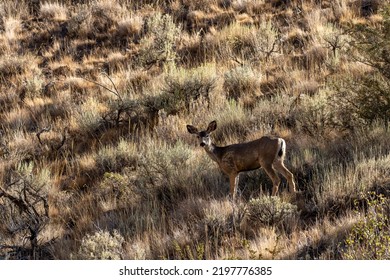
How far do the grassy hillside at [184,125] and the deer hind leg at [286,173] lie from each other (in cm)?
18

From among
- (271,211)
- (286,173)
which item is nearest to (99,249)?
(271,211)

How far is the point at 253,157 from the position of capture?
310 inches

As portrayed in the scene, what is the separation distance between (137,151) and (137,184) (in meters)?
1.49

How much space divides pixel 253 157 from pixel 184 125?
3.34 m

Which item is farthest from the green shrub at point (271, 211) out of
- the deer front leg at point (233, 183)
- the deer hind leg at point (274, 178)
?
the deer front leg at point (233, 183)

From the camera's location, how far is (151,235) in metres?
7.17

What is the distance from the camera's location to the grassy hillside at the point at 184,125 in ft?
22.9

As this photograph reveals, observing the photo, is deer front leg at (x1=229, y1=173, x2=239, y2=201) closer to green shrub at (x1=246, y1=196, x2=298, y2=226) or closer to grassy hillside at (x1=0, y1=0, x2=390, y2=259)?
grassy hillside at (x1=0, y1=0, x2=390, y2=259)

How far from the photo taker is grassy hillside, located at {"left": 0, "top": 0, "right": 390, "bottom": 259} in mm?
6980

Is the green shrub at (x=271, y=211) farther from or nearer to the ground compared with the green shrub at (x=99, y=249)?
farther from the ground

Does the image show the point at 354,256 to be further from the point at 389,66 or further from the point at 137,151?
the point at 137,151

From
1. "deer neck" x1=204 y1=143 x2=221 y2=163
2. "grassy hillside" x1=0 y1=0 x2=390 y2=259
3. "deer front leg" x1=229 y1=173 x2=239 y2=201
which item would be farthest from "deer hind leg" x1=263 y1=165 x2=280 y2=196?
"deer neck" x1=204 y1=143 x2=221 y2=163

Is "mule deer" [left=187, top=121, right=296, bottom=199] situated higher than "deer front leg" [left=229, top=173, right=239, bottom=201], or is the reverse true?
"mule deer" [left=187, top=121, right=296, bottom=199]

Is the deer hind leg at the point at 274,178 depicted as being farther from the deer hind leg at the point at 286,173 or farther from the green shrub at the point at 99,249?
the green shrub at the point at 99,249
